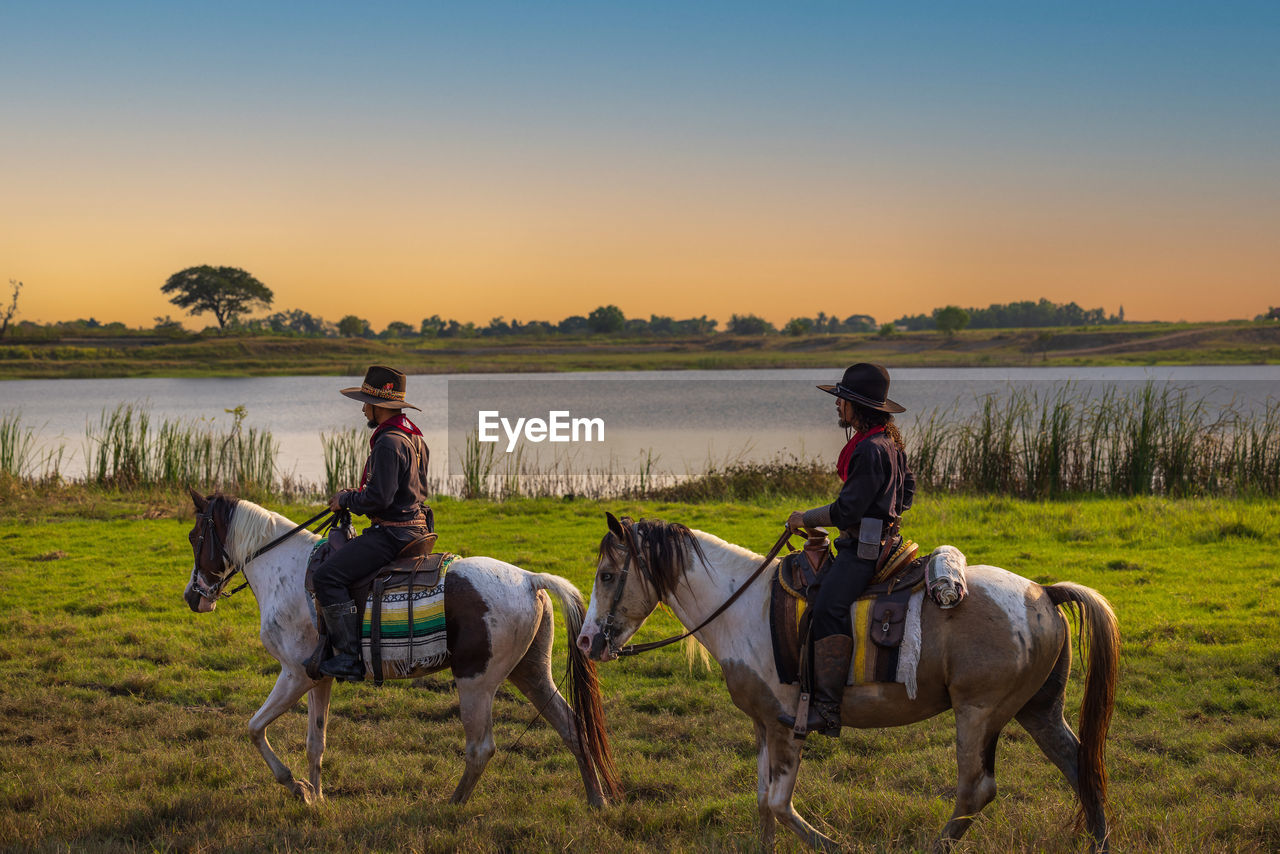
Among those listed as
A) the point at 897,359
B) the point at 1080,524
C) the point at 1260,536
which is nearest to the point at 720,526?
the point at 1080,524

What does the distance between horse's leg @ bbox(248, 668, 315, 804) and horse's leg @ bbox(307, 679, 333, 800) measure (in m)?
0.06

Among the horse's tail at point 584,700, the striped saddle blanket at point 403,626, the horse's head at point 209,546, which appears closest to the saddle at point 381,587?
the striped saddle blanket at point 403,626

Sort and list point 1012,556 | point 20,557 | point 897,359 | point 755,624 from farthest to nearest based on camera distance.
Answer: point 897,359, point 20,557, point 1012,556, point 755,624

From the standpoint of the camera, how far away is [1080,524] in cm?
1235

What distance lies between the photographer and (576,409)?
35.8 metres

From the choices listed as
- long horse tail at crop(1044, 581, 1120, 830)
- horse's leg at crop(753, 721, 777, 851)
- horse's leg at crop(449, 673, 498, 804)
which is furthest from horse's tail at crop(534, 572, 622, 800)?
long horse tail at crop(1044, 581, 1120, 830)

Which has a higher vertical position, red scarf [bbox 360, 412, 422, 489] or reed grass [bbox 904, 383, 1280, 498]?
red scarf [bbox 360, 412, 422, 489]

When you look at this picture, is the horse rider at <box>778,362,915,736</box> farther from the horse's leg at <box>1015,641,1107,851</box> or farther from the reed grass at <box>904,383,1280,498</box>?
the reed grass at <box>904,383,1280,498</box>

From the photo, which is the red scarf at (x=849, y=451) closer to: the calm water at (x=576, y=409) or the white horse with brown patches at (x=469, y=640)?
the white horse with brown patches at (x=469, y=640)

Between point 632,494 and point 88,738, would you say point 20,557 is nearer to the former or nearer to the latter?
point 88,738

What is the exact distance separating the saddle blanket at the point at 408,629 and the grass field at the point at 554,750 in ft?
2.68

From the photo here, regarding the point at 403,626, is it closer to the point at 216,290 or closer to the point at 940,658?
the point at 940,658

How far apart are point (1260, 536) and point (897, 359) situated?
236ft

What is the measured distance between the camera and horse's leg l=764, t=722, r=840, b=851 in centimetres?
437
